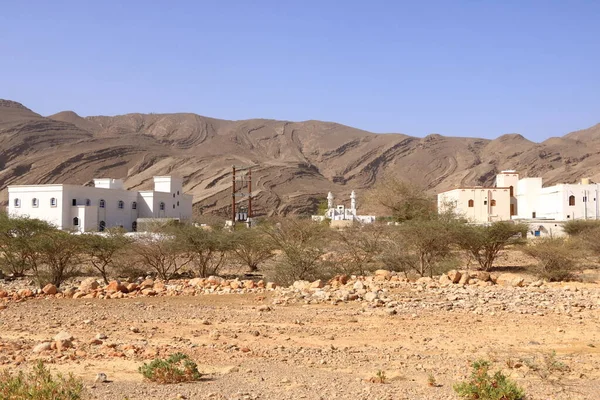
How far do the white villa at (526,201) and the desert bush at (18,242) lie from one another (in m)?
34.8

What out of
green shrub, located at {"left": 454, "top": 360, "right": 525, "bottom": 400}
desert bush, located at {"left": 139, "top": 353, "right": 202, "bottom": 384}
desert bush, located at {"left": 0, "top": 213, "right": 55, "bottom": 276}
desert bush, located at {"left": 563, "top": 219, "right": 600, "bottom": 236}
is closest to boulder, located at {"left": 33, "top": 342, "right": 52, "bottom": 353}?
desert bush, located at {"left": 139, "top": 353, "right": 202, "bottom": 384}

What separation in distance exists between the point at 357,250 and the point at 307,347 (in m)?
15.0

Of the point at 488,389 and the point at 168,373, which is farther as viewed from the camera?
the point at 168,373

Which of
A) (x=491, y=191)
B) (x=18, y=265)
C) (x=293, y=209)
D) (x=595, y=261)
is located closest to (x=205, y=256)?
(x=18, y=265)

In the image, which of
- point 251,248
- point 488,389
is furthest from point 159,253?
point 488,389

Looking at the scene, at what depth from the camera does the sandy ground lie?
301 inches

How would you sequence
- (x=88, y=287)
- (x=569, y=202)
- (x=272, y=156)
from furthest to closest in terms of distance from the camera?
(x=272, y=156)
(x=569, y=202)
(x=88, y=287)

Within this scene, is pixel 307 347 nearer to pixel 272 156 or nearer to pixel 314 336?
pixel 314 336

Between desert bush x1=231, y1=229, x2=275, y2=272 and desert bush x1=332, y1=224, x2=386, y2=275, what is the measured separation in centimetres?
324

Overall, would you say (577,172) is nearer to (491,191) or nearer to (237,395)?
(491,191)

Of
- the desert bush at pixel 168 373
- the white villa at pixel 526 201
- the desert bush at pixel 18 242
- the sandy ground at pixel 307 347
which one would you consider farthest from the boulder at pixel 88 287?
the white villa at pixel 526 201

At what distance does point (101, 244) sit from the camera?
24.3 m

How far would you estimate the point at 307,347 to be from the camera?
33.9ft

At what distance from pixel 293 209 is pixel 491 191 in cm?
4683
